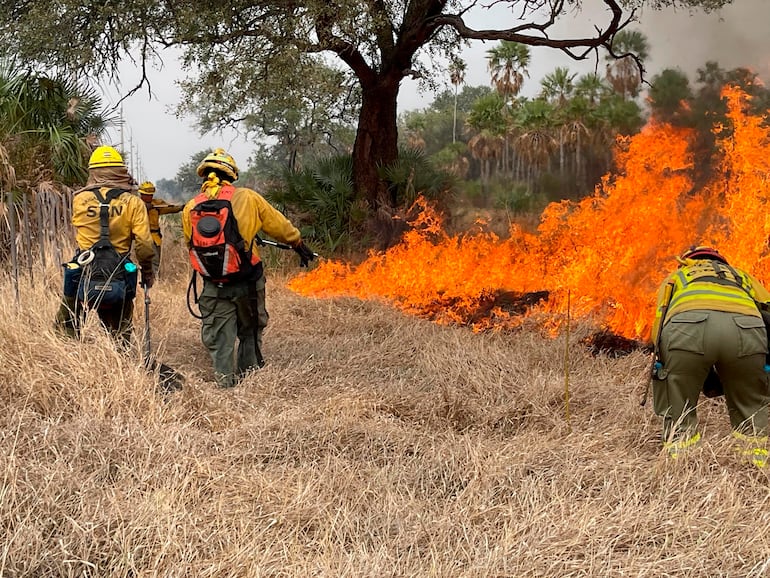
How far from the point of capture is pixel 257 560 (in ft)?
8.54

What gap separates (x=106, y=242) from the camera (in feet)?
16.8

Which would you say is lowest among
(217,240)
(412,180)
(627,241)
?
(627,241)

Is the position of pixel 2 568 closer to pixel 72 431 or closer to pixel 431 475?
pixel 72 431

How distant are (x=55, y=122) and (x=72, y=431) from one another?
7.89 m

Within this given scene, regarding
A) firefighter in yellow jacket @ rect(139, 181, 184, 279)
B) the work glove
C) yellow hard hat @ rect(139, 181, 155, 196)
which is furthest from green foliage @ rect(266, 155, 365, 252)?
the work glove

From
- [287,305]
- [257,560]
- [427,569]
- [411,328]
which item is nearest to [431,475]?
[427,569]

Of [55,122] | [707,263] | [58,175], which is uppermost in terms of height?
[55,122]

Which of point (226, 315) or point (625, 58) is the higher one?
point (625, 58)

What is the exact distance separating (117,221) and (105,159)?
48 centimetres

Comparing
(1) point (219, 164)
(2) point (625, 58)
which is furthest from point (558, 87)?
(1) point (219, 164)

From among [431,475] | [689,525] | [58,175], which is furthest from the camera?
[58,175]

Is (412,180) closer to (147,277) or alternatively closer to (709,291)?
(147,277)

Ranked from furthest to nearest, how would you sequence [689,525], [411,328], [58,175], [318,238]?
[318,238], [58,175], [411,328], [689,525]

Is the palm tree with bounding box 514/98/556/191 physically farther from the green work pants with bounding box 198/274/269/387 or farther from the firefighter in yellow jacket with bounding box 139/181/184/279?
the green work pants with bounding box 198/274/269/387
